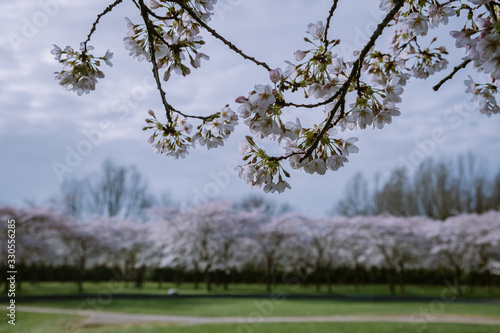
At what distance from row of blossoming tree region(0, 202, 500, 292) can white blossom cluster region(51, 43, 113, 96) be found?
57.3ft

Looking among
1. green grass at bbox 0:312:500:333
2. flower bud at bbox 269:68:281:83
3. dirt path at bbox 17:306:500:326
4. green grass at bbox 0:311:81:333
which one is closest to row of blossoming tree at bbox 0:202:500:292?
green grass at bbox 0:311:81:333

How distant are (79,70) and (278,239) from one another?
20511 mm

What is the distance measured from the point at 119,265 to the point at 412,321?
2510 centimetres

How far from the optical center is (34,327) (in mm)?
9156

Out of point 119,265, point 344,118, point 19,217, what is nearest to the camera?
point 344,118

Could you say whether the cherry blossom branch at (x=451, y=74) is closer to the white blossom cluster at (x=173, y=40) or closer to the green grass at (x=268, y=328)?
the white blossom cluster at (x=173, y=40)

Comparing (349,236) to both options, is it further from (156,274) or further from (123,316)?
(156,274)

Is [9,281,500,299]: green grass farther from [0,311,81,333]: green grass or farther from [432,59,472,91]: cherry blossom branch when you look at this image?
[432,59,472,91]: cherry blossom branch

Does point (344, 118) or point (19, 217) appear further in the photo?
point (19, 217)

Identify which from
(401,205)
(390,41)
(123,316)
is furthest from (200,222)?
(401,205)

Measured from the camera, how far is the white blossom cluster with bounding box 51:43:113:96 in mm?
1886

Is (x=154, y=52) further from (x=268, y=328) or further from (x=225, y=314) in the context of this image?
(x=225, y=314)

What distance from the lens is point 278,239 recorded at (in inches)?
859

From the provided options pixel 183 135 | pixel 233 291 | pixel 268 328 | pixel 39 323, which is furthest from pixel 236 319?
pixel 233 291
